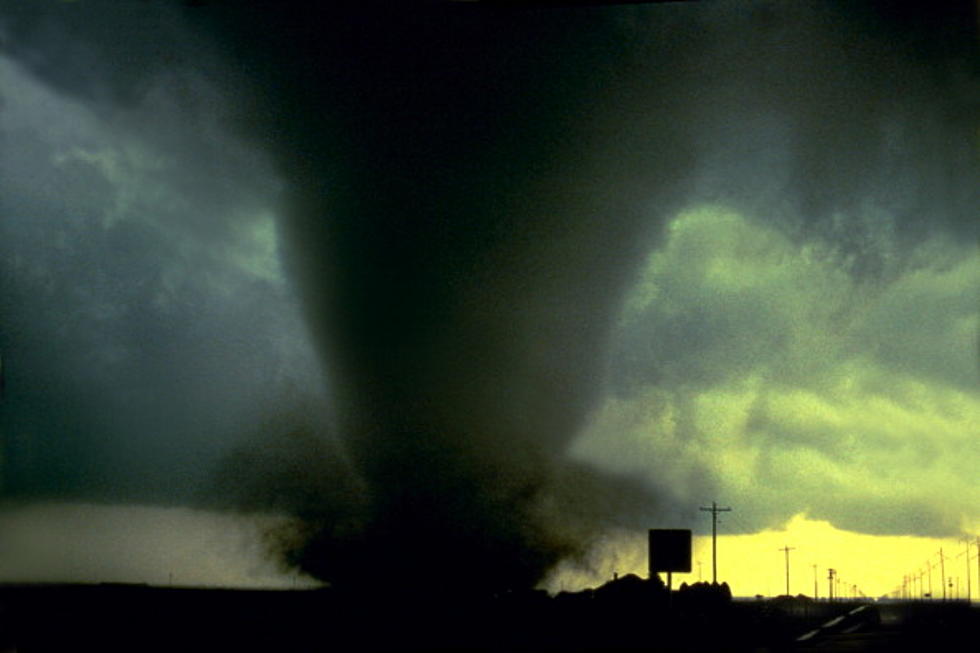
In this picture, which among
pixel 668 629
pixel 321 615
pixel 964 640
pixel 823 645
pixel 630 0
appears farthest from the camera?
pixel 321 615

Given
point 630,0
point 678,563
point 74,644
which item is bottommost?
point 74,644

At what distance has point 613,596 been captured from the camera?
73.2m

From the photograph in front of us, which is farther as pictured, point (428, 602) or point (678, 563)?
point (428, 602)

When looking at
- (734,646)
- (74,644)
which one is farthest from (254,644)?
(734,646)

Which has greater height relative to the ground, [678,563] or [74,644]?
[678,563]

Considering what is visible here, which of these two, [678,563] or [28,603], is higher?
[678,563]

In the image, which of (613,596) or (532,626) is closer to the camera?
(532,626)

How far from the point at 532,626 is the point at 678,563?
1090 centimetres

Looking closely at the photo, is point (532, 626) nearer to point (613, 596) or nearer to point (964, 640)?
point (964, 640)

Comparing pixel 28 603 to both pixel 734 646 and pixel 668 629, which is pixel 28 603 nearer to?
pixel 668 629

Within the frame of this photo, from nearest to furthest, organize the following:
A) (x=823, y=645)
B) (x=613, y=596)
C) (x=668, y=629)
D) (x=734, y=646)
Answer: (x=823, y=645) < (x=734, y=646) < (x=668, y=629) < (x=613, y=596)

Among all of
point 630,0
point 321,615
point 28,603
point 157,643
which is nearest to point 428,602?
point 321,615

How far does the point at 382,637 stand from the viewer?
35.4 meters

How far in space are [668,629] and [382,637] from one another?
1270 cm
